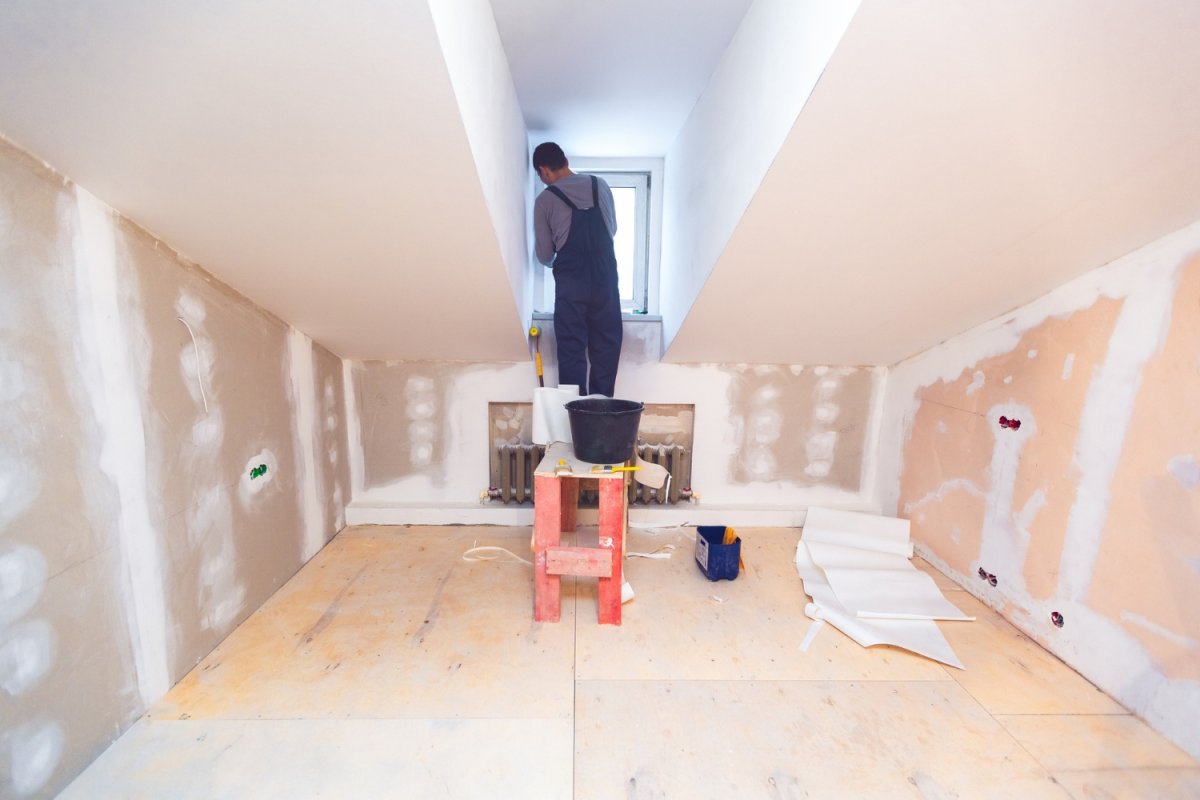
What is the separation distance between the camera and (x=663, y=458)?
8.12ft

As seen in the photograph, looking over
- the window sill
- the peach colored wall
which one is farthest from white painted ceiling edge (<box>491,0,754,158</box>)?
the peach colored wall

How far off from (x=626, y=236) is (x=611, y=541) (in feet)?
5.79

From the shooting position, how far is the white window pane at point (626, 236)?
2.69 meters

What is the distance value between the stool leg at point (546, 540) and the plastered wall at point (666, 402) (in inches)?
33.5

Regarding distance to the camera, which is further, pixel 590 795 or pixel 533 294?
pixel 533 294

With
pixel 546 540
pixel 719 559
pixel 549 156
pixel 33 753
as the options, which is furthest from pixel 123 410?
pixel 719 559

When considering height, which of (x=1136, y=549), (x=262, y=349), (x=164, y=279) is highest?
(x=164, y=279)

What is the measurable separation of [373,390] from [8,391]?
1.48 m

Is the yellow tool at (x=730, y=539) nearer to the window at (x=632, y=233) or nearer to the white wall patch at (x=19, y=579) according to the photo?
the window at (x=632, y=233)

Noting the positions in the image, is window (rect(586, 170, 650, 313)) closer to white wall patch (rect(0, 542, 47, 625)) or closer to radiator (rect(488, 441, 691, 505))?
radiator (rect(488, 441, 691, 505))

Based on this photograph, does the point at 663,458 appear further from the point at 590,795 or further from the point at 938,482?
the point at 590,795

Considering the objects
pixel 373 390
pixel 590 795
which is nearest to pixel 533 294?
pixel 373 390

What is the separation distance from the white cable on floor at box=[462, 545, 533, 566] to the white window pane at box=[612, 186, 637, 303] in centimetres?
148

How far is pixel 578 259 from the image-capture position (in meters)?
2.09
